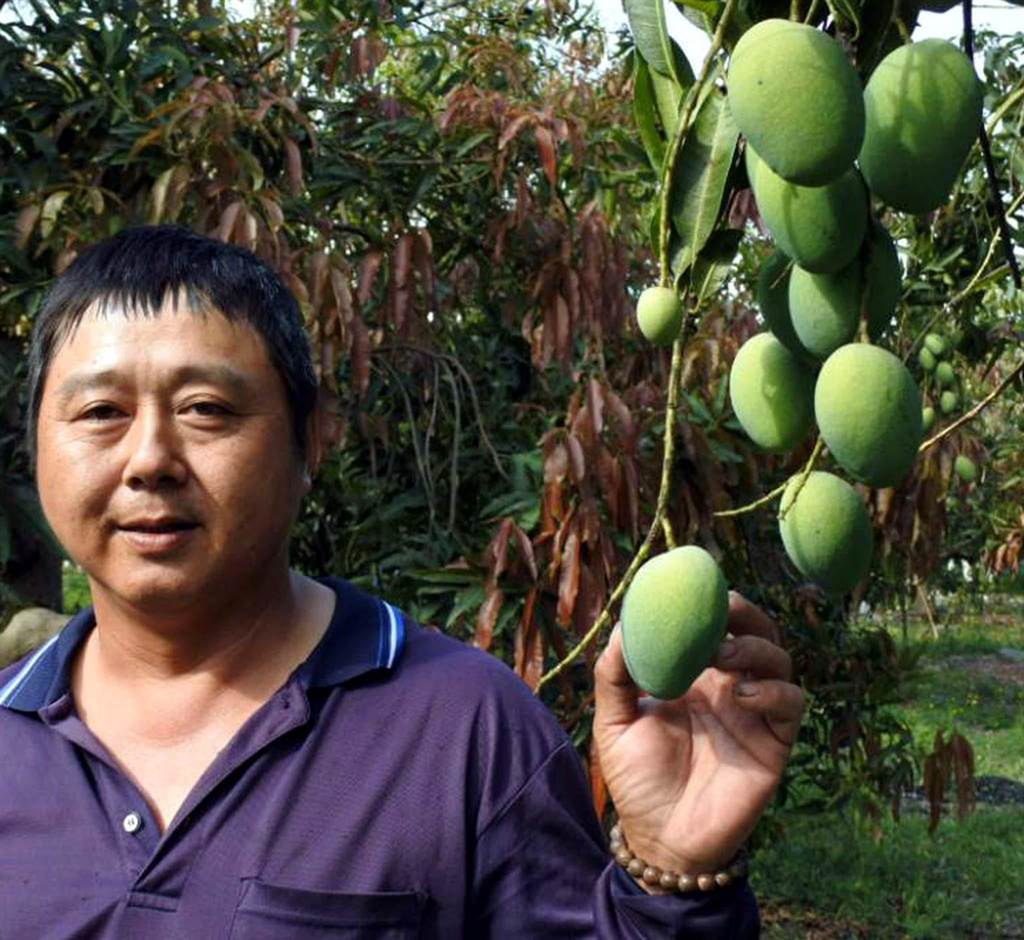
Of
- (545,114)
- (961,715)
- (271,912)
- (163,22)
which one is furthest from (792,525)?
(961,715)

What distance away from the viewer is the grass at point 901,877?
13.4ft

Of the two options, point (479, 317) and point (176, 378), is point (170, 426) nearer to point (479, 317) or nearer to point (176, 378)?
point (176, 378)

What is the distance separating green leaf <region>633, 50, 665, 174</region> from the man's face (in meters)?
0.40

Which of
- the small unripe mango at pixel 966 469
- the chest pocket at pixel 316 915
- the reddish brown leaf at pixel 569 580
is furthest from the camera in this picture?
the small unripe mango at pixel 966 469

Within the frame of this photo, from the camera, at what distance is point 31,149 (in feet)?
7.64

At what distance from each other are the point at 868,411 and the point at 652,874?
408 millimetres

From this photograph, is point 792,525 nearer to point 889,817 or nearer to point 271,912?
point 271,912

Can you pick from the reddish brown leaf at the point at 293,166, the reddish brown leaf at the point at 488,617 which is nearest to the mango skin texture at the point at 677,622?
the reddish brown leaf at the point at 488,617

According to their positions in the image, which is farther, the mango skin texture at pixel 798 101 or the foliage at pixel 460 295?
the foliage at pixel 460 295

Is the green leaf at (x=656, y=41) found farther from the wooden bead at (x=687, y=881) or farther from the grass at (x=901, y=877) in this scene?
the grass at (x=901, y=877)

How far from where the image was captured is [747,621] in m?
0.85

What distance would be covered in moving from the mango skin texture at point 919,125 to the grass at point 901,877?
273cm

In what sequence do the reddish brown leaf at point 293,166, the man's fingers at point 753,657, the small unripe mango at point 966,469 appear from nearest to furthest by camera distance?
the man's fingers at point 753,657
the reddish brown leaf at point 293,166
the small unripe mango at point 966,469

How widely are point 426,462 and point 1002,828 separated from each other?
3522mm
